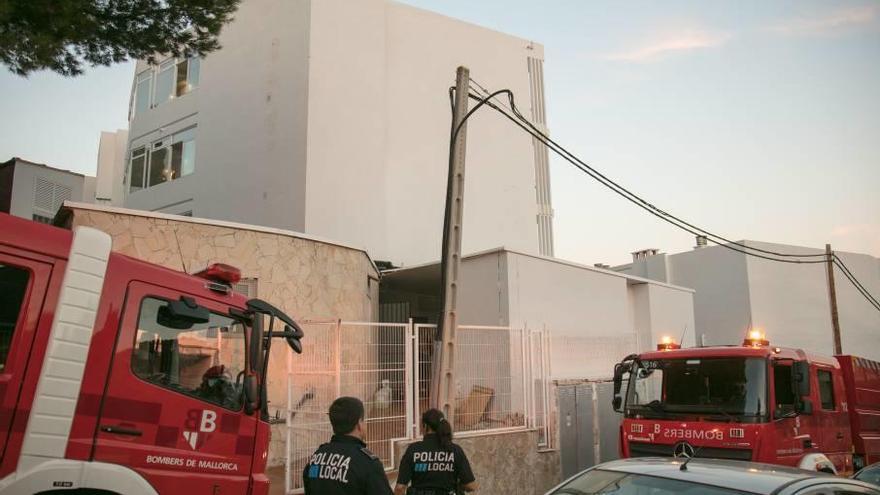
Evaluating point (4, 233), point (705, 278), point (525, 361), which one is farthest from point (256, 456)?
point (705, 278)

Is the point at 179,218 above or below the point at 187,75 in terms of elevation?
below

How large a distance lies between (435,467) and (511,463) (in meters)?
5.68

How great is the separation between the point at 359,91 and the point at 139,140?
31.1ft

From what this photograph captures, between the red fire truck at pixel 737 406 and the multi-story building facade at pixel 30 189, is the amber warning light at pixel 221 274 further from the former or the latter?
the multi-story building facade at pixel 30 189

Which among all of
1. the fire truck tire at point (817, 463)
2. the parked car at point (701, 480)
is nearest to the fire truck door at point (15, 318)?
the parked car at point (701, 480)

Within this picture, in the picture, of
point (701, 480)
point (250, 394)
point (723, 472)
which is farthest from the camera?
point (250, 394)

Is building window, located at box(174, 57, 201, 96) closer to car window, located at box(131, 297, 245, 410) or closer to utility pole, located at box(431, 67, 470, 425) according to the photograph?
utility pole, located at box(431, 67, 470, 425)

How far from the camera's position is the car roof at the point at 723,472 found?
13.9 ft

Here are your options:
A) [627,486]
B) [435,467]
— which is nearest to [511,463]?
[435,467]

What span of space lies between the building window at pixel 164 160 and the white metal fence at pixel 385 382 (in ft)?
52.0

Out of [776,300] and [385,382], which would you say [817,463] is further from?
[776,300]

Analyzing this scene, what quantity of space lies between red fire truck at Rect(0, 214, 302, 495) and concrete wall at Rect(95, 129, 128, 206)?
29.1 metres

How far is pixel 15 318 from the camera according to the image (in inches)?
186

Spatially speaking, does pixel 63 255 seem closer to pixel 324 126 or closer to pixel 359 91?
pixel 324 126
